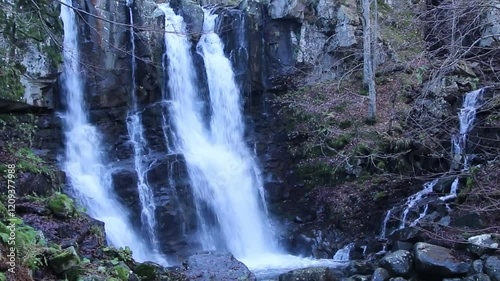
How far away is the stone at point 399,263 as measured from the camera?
329 inches

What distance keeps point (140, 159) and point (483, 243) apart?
8.78 meters

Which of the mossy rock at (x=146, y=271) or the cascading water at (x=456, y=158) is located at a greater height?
the cascading water at (x=456, y=158)

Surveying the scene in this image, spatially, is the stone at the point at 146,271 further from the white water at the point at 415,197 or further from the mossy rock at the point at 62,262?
the white water at the point at 415,197

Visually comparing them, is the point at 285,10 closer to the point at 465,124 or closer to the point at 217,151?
the point at 217,151

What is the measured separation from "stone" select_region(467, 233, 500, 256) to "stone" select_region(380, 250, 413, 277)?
3.37 feet

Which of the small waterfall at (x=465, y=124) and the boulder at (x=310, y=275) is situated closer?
the boulder at (x=310, y=275)

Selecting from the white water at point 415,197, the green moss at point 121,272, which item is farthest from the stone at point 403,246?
the green moss at point 121,272

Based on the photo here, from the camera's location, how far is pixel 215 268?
8.43 metres

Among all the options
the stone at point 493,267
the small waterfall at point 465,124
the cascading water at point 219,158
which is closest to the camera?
the stone at point 493,267

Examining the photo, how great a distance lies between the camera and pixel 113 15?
14.9 meters

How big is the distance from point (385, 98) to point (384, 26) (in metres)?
4.40

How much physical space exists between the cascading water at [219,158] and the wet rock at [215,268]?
73.0 inches

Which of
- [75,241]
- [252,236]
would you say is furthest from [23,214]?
[252,236]

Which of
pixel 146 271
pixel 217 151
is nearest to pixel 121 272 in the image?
pixel 146 271
